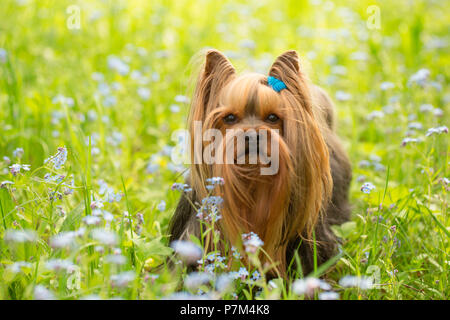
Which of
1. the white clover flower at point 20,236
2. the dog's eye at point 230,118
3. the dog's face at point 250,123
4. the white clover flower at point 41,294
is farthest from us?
the dog's eye at point 230,118

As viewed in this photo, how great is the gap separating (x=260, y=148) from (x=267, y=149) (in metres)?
0.03

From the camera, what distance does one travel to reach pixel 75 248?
238 centimetres

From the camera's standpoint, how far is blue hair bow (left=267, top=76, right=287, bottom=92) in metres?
2.78

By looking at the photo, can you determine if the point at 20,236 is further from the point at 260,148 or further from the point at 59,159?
the point at 260,148

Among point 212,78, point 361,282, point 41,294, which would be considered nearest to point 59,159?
point 41,294

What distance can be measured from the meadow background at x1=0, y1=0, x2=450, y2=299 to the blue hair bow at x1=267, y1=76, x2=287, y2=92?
1.47ft

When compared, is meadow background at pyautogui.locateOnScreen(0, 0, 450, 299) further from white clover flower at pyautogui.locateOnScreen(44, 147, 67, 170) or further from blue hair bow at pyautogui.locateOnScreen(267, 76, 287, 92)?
blue hair bow at pyautogui.locateOnScreen(267, 76, 287, 92)

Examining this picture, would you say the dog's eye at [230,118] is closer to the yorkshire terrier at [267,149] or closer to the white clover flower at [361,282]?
the yorkshire terrier at [267,149]

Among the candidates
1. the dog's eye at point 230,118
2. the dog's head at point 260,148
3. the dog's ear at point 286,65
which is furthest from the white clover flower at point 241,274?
the dog's ear at point 286,65

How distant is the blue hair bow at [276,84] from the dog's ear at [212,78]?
0.67 ft

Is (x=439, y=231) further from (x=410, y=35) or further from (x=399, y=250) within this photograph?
(x=410, y=35)

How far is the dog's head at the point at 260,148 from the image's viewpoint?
8.69ft

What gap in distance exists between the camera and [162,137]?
4891 millimetres
